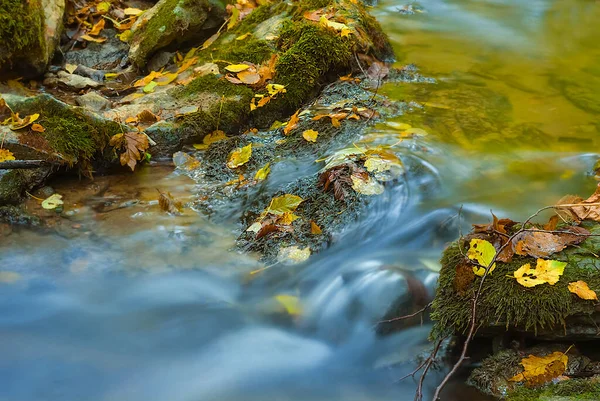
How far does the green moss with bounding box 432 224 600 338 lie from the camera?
8.59 ft

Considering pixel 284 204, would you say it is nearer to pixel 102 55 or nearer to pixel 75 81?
pixel 75 81

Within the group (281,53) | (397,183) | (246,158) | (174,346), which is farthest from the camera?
(281,53)

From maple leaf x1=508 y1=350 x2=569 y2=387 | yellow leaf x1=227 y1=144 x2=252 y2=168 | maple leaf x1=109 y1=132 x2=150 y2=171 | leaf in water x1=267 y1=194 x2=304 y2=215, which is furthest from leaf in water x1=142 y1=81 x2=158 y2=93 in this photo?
maple leaf x1=508 y1=350 x2=569 y2=387

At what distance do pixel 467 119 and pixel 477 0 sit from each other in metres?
4.16

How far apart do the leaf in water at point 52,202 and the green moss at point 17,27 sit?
2279mm

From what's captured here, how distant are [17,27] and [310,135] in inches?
124

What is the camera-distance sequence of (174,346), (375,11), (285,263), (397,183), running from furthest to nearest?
(375,11), (397,183), (285,263), (174,346)

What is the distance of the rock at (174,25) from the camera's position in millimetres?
6168

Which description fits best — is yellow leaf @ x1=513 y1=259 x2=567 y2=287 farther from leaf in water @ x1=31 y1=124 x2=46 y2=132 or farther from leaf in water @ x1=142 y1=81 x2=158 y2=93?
leaf in water @ x1=142 y1=81 x2=158 y2=93

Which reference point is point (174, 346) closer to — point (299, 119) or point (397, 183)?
point (397, 183)

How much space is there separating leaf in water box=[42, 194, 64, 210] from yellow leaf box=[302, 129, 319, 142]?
1.94m

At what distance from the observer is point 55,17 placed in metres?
6.16

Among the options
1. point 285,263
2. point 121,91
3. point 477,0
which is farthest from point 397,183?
point 477,0

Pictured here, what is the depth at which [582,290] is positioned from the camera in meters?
2.62
